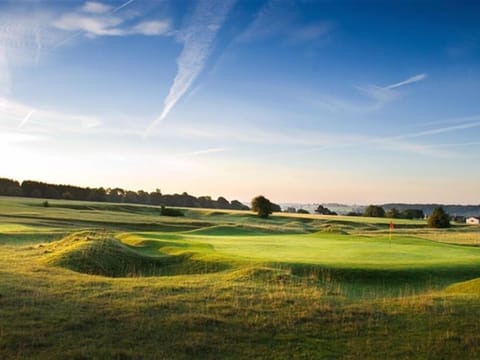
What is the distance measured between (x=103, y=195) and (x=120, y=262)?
413ft

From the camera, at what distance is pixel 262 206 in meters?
104

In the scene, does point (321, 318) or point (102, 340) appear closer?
point (102, 340)

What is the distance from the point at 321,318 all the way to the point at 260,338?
7.91ft

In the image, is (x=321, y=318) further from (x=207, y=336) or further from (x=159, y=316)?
(x=159, y=316)

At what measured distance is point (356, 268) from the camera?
76.1 ft

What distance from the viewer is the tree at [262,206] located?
340ft

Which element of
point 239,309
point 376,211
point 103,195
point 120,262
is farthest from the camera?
point 103,195

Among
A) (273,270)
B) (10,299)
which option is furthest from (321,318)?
(10,299)

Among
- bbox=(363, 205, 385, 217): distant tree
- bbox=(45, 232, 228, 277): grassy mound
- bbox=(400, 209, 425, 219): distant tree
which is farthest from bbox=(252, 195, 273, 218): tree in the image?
bbox=(45, 232, 228, 277): grassy mound

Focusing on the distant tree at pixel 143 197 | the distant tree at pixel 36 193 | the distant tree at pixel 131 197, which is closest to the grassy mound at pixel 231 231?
the distant tree at pixel 36 193

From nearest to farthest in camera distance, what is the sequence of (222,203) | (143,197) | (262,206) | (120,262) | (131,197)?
(120,262) → (262,206) → (131,197) → (143,197) → (222,203)

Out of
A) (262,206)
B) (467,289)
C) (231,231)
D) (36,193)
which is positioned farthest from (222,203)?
(467,289)

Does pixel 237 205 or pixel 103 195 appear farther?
pixel 237 205

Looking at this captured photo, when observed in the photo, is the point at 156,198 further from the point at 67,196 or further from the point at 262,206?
the point at 262,206
